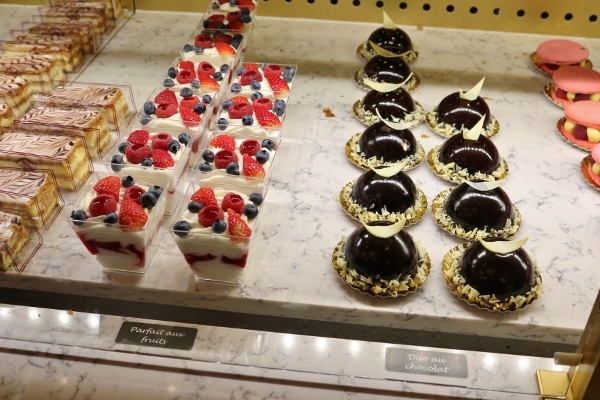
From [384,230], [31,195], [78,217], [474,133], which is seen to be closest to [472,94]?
[474,133]

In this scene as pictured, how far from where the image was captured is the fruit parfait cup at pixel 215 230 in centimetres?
188

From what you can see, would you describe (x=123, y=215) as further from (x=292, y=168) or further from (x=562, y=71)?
(x=562, y=71)

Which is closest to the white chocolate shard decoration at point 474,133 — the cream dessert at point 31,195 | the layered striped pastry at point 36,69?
the cream dessert at point 31,195

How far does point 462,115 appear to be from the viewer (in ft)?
8.66

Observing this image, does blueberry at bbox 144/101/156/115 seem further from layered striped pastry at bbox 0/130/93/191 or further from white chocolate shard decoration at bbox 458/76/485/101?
white chocolate shard decoration at bbox 458/76/485/101

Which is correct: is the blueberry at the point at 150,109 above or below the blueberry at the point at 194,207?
below

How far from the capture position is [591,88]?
2.77 m

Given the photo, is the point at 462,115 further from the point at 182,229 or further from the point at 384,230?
the point at 182,229

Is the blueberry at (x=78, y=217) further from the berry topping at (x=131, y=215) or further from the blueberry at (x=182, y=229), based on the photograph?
the blueberry at (x=182, y=229)

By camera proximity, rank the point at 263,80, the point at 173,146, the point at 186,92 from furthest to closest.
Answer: the point at 263,80 < the point at 186,92 < the point at 173,146

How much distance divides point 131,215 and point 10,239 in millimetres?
464

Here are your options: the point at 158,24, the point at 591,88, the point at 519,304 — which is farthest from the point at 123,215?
the point at 591,88

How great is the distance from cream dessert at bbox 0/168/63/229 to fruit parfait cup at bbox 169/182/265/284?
56 cm

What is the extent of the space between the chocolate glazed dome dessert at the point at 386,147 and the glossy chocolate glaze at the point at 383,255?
0.54m
